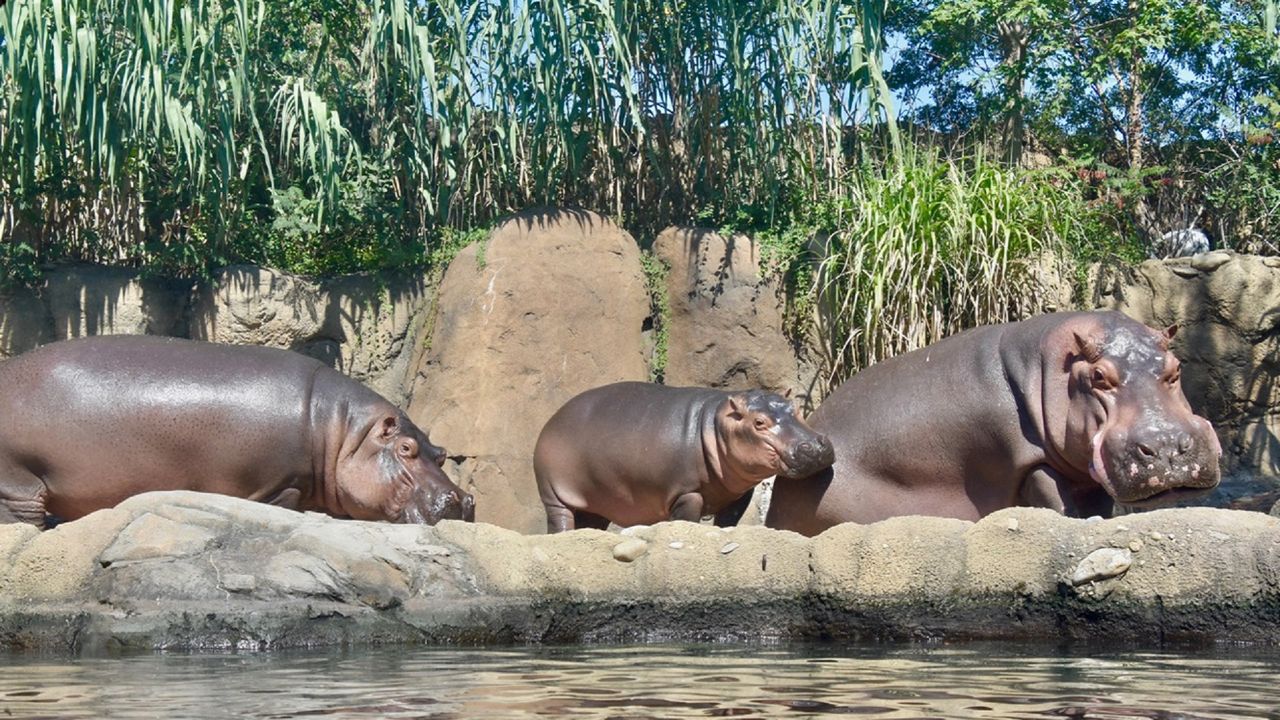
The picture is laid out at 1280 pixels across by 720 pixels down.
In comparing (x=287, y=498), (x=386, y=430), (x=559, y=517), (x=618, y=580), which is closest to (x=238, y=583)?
(x=618, y=580)

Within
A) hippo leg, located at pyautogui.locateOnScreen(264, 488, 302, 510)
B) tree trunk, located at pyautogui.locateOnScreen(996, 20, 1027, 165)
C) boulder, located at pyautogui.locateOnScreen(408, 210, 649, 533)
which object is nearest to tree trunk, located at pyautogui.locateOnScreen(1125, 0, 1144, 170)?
tree trunk, located at pyautogui.locateOnScreen(996, 20, 1027, 165)

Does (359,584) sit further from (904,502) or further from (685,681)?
(904,502)

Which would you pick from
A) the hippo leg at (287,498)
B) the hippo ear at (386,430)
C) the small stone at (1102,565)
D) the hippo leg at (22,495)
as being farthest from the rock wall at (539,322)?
the small stone at (1102,565)

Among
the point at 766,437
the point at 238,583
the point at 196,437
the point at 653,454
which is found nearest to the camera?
the point at 238,583

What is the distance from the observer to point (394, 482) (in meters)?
8.20

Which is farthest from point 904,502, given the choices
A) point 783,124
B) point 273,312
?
point 273,312

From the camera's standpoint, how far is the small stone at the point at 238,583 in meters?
5.44

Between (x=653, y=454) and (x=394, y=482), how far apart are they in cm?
146

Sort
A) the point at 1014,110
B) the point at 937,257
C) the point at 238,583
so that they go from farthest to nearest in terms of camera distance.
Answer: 1. the point at 1014,110
2. the point at 937,257
3. the point at 238,583

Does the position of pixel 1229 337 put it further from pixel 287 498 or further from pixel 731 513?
pixel 287 498

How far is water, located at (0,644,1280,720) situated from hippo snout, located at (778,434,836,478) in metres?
2.40

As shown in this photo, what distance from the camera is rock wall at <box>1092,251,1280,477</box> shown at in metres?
10.0

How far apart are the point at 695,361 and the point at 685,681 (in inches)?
243

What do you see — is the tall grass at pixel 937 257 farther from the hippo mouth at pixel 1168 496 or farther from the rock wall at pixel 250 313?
the rock wall at pixel 250 313
